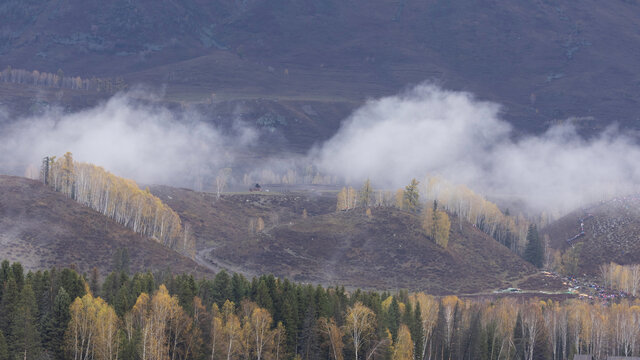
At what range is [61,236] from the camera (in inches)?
6156

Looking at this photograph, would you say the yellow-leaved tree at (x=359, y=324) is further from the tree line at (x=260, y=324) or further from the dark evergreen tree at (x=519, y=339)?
the dark evergreen tree at (x=519, y=339)

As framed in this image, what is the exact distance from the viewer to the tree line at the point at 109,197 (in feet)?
584

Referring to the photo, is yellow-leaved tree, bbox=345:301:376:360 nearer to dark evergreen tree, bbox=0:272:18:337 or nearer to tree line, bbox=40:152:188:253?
dark evergreen tree, bbox=0:272:18:337

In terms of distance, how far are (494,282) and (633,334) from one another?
71.4m

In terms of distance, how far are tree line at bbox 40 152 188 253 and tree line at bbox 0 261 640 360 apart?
2337 inches

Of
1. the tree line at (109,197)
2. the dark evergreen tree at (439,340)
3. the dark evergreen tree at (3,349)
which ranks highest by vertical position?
the tree line at (109,197)

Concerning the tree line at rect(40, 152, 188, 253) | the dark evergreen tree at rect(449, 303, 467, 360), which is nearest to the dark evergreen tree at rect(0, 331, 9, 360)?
the dark evergreen tree at rect(449, 303, 467, 360)

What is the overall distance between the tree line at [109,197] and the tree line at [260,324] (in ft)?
195

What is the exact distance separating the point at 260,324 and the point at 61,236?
7968 cm

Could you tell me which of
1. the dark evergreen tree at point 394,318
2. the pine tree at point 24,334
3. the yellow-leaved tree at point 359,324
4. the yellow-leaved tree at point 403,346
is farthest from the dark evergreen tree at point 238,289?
the pine tree at point 24,334

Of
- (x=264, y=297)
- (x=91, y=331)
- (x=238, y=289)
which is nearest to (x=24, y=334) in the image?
(x=91, y=331)

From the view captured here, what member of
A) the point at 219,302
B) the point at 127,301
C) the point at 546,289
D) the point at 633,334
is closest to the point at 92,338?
the point at 127,301

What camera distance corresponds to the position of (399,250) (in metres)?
197

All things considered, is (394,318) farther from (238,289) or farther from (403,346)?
(238,289)
